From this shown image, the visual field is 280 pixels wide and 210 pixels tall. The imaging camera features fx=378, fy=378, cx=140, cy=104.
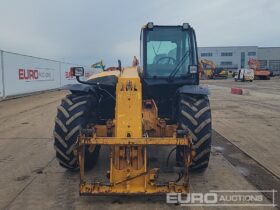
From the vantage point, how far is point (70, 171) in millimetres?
6113

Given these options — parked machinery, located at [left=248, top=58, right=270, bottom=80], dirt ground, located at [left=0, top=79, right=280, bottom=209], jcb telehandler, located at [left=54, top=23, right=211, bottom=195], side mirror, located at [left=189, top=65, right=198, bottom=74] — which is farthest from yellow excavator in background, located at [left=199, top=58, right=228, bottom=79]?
side mirror, located at [left=189, top=65, right=198, bottom=74]

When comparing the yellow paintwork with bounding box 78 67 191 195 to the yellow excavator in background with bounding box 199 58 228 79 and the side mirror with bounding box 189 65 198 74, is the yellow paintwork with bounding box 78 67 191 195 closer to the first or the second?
the side mirror with bounding box 189 65 198 74

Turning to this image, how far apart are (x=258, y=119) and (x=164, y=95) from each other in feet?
23.8

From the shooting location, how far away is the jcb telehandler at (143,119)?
4.81 meters

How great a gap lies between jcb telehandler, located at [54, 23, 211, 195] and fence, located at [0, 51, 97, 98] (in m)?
10.3

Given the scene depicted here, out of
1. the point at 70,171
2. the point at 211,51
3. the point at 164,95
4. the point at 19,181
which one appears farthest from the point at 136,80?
the point at 211,51

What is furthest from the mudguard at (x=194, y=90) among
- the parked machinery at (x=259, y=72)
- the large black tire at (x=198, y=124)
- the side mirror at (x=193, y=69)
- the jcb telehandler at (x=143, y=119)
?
the parked machinery at (x=259, y=72)

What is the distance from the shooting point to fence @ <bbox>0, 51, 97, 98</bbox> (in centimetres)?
2102

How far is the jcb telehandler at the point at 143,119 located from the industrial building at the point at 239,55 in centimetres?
9302

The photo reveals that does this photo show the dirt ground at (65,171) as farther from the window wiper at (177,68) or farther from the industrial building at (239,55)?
the industrial building at (239,55)

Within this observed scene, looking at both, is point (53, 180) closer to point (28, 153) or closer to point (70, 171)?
point (70, 171)

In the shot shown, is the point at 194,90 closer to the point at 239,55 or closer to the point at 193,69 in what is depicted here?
the point at 193,69

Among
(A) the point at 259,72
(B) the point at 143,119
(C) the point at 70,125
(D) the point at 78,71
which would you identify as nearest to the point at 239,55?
(A) the point at 259,72

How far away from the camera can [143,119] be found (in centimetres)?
578
